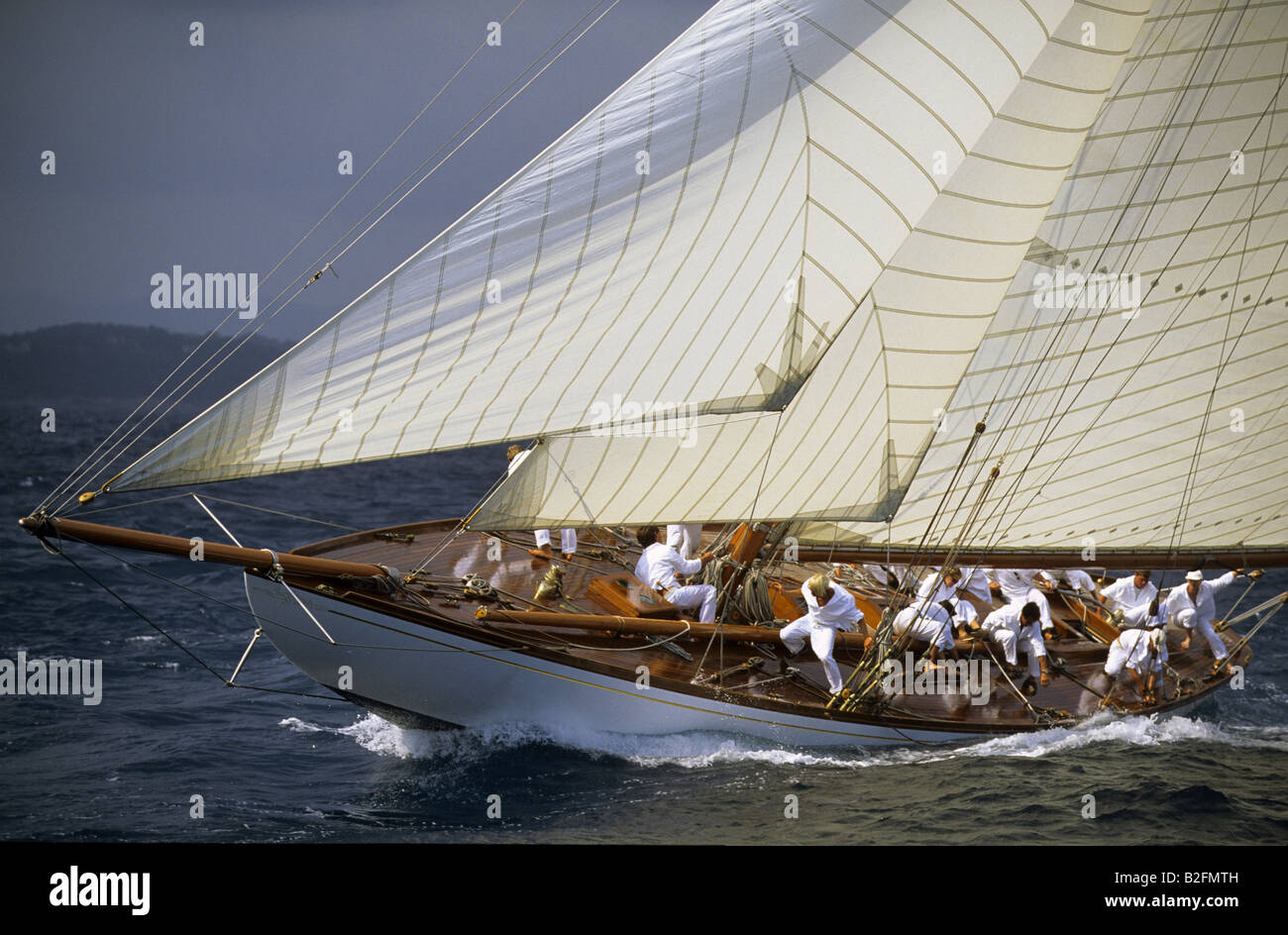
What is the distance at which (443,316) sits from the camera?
31.1ft

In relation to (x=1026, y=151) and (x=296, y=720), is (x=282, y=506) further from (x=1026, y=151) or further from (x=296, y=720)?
(x=1026, y=151)

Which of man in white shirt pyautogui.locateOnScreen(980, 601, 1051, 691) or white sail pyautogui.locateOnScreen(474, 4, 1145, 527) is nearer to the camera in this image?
white sail pyautogui.locateOnScreen(474, 4, 1145, 527)

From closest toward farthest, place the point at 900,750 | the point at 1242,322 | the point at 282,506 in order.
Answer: the point at 900,750
the point at 1242,322
the point at 282,506

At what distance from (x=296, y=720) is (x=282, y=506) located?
14.9m

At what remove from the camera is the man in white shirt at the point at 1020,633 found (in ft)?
45.6

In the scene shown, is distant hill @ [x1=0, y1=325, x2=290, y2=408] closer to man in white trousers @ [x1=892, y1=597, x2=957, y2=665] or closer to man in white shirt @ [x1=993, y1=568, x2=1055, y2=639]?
man in white shirt @ [x1=993, y1=568, x2=1055, y2=639]

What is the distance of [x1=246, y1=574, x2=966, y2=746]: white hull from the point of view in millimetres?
11734

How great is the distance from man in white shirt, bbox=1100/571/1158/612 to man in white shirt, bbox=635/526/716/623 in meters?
5.71

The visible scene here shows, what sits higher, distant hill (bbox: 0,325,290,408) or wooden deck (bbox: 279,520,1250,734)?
Result: distant hill (bbox: 0,325,290,408)

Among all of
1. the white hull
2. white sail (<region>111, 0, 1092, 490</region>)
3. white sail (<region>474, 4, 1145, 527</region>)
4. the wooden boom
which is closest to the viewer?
white sail (<region>111, 0, 1092, 490</region>)

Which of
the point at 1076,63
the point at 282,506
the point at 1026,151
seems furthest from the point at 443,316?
the point at 282,506

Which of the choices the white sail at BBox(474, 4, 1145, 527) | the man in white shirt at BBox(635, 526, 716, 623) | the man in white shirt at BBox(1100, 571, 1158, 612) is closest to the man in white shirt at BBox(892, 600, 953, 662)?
the white sail at BBox(474, 4, 1145, 527)

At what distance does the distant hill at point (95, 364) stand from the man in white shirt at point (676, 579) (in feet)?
159
